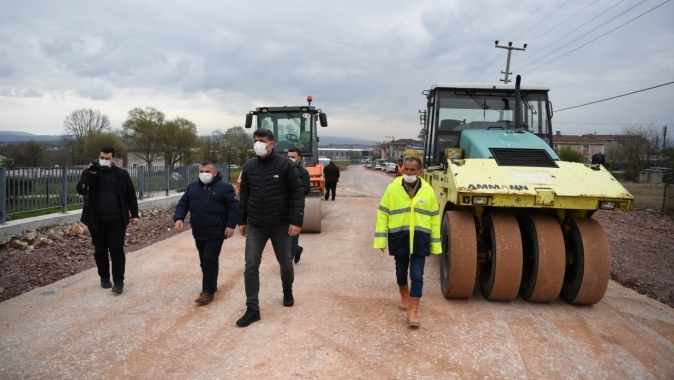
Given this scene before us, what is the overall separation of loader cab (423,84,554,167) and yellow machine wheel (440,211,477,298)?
208 centimetres

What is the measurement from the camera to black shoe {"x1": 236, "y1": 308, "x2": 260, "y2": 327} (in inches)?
172

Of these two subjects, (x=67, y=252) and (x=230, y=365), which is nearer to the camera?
(x=230, y=365)

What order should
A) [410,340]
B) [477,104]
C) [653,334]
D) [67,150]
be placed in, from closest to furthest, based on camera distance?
1. [410,340]
2. [653,334]
3. [477,104]
4. [67,150]

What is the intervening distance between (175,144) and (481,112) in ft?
152

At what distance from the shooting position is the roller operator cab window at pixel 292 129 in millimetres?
11562

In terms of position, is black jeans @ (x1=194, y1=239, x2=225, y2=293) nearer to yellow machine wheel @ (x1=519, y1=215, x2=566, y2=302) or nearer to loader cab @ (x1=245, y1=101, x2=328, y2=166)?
yellow machine wheel @ (x1=519, y1=215, x2=566, y2=302)

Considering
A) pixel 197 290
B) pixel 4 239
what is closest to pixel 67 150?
pixel 4 239

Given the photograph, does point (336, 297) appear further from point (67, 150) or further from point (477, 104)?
point (67, 150)

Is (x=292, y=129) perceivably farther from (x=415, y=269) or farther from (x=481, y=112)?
(x=415, y=269)

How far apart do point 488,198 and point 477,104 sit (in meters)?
2.98

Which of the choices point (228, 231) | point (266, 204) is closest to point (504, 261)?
point (266, 204)

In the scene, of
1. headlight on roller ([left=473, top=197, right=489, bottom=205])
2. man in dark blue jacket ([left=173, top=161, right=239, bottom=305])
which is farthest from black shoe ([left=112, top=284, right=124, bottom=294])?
headlight on roller ([left=473, top=197, right=489, bottom=205])

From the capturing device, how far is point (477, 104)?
741 cm

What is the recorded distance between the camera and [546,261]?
4.97m
